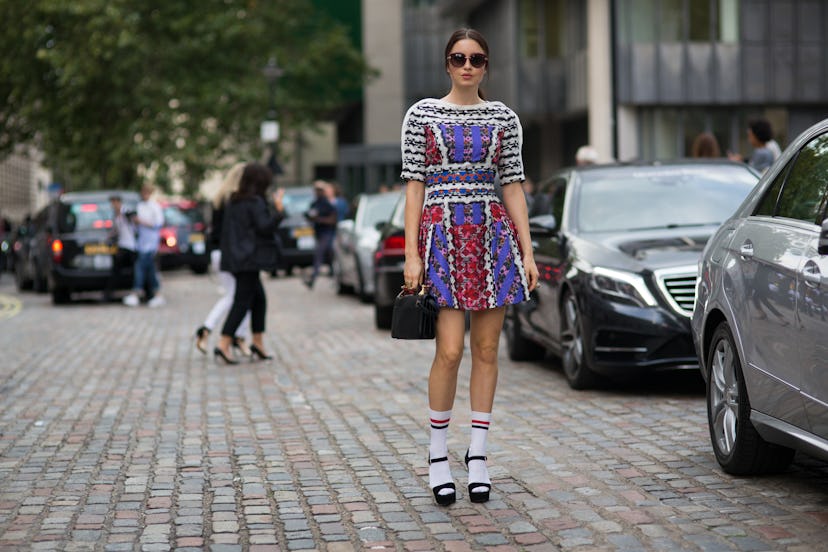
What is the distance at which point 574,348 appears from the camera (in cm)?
1019

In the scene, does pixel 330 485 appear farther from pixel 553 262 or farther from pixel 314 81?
pixel 314 81

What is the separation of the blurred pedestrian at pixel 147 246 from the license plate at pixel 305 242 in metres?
7.97

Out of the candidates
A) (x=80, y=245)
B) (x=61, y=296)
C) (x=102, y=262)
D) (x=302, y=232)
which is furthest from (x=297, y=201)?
(x=80, y=245)

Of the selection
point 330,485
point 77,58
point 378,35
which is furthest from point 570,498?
point 378,35

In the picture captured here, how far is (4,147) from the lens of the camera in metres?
46.0

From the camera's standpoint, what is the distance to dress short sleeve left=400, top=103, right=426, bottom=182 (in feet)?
20.1

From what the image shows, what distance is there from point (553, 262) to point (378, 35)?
4963cm

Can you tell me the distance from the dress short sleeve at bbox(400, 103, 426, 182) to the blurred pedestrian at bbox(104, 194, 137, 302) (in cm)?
1667

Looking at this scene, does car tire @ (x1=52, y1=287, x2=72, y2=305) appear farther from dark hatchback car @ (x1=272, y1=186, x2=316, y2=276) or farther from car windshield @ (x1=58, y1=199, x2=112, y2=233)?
dark hatchback car @ (x1=272, y1=186, x2=316, y2=276)

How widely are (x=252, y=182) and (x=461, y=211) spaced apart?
6.96 m

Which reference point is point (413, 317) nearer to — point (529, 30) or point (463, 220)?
point (463, 220)

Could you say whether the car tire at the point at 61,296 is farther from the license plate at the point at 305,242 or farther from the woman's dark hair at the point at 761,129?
the woman's dark hair at the point at 761,129

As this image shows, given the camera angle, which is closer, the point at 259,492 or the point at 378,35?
the point at 259,492

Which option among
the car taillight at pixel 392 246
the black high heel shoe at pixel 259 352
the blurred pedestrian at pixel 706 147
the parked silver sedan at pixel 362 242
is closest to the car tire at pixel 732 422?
the black high heel shoe at pixel 259 352
